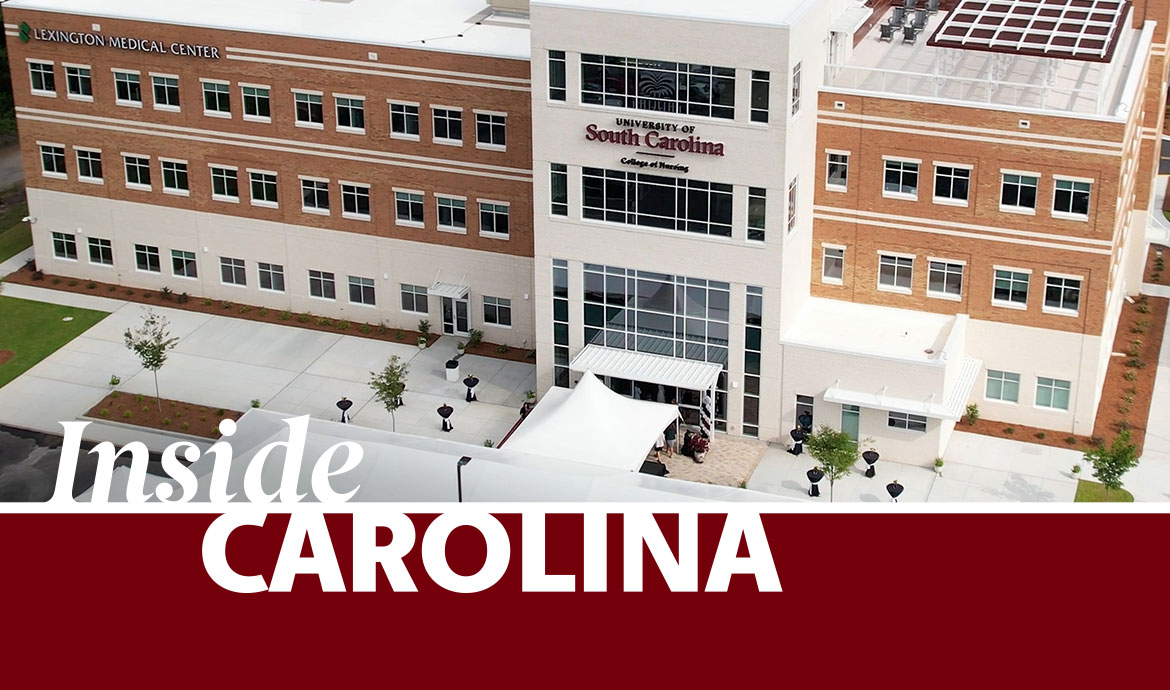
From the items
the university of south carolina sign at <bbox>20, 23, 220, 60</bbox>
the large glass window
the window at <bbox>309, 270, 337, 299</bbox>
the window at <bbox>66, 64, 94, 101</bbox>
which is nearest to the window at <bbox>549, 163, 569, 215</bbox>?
the large glass window

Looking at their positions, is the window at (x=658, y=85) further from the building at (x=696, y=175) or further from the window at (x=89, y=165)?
the window at (x=89, y=165)

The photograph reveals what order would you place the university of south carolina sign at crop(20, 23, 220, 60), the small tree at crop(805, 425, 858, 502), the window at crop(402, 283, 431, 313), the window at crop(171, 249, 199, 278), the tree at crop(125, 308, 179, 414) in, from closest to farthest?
the small tree at crop(805, 425, 858, 502)
the tree at crop(125, 308, 179, 414)
the university of south carolina sign at crop(20, 23, 220, 60)
the window at crop(402, 283, 431, 313)
the window at crop(171, 249, 199, 278)

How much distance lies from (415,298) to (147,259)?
12.4 meters

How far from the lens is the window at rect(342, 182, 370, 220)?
6719 cm

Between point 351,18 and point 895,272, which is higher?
point 351,18

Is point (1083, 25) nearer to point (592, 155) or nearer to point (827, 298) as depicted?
point (827, 298)

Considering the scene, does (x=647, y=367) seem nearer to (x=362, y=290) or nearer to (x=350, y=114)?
(x=362, y=290)

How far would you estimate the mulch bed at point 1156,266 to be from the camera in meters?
71.1

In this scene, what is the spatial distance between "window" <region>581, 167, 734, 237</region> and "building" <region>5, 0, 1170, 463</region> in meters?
0.08

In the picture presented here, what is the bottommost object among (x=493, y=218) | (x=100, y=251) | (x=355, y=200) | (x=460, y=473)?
(x=100, y=251)

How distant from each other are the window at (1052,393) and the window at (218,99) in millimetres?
32848

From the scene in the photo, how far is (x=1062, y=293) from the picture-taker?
191 ft

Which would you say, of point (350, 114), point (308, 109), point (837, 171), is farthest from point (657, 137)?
point (308, 109)

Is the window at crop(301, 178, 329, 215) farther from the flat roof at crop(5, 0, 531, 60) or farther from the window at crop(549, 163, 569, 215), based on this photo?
the window at crop(549, 163, 569, 215)
